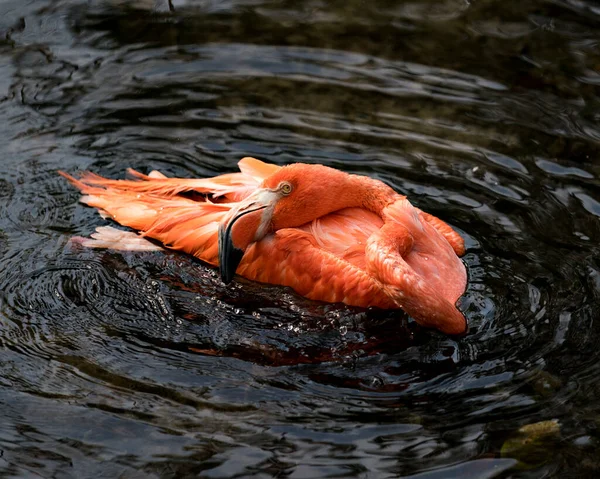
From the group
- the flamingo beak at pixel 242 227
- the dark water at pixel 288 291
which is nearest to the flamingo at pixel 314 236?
the flamingo beak at pixel 242 227

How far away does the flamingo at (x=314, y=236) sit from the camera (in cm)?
488

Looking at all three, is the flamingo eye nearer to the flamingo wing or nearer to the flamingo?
the flamingo

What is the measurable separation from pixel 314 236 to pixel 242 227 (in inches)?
19.7

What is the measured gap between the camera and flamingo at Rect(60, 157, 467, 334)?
4.88 metres

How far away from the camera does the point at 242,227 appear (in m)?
5.09

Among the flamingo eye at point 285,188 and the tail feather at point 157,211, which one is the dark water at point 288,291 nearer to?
the tail feather at point 157,211

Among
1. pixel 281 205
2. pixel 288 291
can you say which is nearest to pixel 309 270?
pixel 288 291

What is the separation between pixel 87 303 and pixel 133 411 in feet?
3.47

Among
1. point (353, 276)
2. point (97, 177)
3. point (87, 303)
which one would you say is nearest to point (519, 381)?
point (353, 276)

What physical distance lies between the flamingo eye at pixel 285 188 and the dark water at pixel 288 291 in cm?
60

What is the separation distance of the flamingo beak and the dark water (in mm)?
307

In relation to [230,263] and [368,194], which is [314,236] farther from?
[230,263]

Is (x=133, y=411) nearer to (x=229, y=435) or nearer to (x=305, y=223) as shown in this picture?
(x=229, y=435)

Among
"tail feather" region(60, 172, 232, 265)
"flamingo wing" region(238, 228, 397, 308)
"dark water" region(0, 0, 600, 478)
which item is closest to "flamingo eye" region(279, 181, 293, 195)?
"flamingo wing" region(238, 228, 397, 308)
